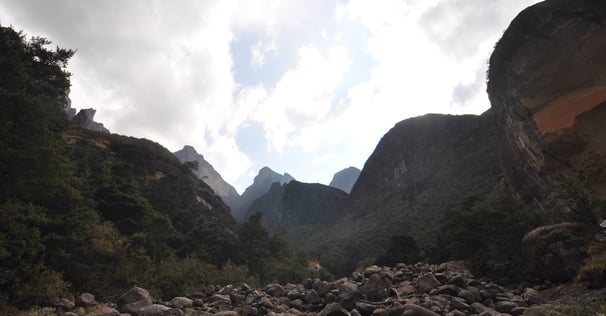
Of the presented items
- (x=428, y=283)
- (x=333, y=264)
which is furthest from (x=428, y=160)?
(x=428, y=283)

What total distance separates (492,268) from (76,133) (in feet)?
198

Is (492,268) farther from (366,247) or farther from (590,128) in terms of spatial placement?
(366,247)

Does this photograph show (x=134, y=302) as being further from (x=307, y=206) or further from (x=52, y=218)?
(x=307, y=206)

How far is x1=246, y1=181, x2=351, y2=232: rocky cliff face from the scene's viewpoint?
11569cm

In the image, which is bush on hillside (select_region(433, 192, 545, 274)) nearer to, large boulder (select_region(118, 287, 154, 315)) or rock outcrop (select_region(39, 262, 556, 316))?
rock outcrop (select_region(39, 262, 556, 316))

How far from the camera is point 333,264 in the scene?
49.8 m

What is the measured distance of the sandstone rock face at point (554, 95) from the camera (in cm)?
2186

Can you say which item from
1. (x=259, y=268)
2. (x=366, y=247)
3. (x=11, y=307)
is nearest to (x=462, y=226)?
(x=259, y=268)

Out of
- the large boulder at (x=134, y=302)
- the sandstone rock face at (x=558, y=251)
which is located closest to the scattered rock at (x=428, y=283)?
the sandstone rock face at (x=558, y=251)

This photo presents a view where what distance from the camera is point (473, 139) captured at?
7500cm

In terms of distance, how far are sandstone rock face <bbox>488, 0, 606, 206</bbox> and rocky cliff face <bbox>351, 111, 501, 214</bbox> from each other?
27.7 meters

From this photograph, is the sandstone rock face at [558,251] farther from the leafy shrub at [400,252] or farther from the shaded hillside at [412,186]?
the leafy shrub at [400,252]

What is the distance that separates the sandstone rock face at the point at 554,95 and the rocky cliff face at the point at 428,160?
27749mm

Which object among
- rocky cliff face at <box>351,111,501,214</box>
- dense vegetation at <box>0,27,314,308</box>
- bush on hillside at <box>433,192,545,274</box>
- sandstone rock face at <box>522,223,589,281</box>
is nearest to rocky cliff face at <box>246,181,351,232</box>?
rocky cliff face at <box>351,111,501,214</box>
